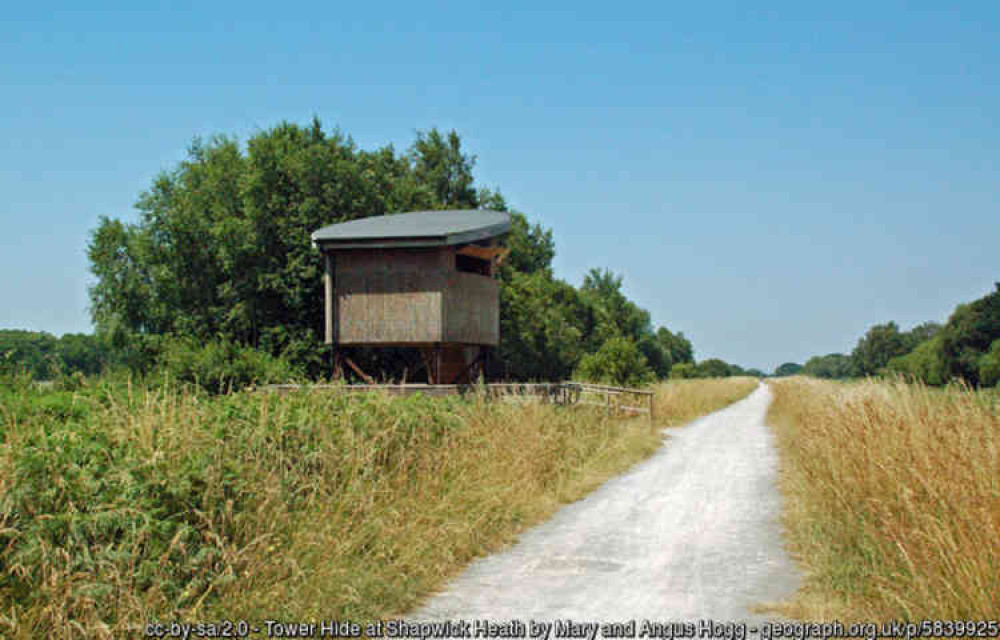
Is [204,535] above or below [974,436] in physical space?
below

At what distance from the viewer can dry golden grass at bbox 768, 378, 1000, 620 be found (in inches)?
202

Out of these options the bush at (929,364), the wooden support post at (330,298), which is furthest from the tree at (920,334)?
the wooden support post at (330,298)

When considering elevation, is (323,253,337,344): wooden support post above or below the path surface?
above

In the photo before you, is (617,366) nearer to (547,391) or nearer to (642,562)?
(547,391)

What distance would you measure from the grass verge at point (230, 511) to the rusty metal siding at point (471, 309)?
1562 cm

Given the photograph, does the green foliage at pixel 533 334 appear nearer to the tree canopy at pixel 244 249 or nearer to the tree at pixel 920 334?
the tree canopy at pixel 244 249

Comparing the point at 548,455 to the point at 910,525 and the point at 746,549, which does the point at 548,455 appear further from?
the point at 910,525

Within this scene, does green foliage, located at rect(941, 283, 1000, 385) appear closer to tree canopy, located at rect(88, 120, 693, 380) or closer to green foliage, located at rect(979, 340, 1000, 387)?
green foliage, located at rect(979, 340, 1000, 387)

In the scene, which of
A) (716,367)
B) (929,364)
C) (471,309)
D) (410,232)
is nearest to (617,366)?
(471,309)

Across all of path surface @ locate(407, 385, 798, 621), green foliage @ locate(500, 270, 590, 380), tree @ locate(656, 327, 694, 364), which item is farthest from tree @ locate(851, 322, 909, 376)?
path surface @ locate(407, 385, 798, 621)

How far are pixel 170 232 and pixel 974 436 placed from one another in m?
36.2

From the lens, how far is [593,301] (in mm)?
69188

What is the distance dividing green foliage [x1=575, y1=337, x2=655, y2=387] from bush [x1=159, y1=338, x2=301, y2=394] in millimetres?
12273

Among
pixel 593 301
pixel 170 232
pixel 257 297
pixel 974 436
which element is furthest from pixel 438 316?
pixel 593 301
